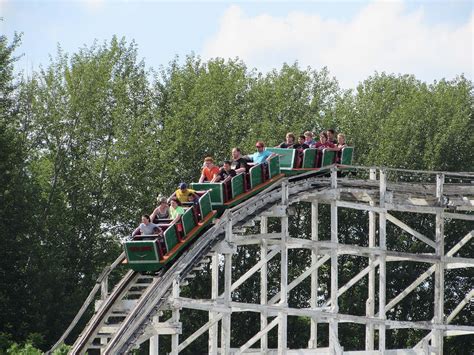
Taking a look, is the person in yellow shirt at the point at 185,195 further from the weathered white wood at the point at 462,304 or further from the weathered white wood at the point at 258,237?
the weathered white wood at the point at 462,304

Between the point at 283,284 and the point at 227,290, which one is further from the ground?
the point at 227,290

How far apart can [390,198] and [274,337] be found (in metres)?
19.8

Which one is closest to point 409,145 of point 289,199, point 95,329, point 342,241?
point 342,241

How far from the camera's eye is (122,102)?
6156cm

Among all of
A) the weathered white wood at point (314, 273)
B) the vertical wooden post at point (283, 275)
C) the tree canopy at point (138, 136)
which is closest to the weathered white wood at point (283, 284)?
the vertical wooden post at point (283, 275)

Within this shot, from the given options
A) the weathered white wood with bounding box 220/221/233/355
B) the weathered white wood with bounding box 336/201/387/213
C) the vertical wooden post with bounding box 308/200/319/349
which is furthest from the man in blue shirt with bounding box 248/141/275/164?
the weathered white wood with bounding box 220/221/233/355

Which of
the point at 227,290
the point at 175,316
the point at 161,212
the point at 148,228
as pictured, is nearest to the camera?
the point at 175,316

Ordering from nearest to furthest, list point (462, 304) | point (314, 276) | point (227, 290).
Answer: point (227, 290) → point (462, 304) → point (314, 276)

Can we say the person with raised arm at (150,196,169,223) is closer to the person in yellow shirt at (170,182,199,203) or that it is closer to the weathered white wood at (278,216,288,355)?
the person in yellow shirt at (170,182,199,203)

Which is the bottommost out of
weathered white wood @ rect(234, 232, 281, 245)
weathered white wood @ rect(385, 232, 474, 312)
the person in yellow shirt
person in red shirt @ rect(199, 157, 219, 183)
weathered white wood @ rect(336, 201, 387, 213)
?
weathered white wood @ rect(385, 232, 474, 312)

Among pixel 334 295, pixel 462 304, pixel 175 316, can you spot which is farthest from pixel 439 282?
pixel 175 316

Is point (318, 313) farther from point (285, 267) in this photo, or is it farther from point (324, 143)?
point (324, 143)

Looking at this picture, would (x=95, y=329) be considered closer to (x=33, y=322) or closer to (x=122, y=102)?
(x=33, y=322)

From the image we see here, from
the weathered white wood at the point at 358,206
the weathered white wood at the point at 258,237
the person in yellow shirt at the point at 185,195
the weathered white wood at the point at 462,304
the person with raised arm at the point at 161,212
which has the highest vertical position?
the person in yellow shirt at the point at 185,195
